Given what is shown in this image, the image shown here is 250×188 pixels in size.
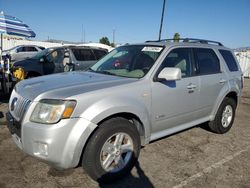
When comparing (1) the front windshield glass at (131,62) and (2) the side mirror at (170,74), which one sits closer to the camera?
(2) the side mirror at (170,74)

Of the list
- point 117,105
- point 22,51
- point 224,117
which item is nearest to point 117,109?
point 117,105

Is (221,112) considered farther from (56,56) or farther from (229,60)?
(56,56)

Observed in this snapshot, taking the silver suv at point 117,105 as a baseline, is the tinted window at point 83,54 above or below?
above

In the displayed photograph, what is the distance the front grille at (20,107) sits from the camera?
109 inches

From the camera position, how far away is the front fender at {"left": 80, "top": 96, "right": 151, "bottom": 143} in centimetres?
267

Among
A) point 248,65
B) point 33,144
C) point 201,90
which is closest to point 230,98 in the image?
point 201,90

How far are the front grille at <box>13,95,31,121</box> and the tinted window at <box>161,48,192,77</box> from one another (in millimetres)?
2051

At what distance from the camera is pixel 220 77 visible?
4.53 metres

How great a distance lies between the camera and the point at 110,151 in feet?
9.76

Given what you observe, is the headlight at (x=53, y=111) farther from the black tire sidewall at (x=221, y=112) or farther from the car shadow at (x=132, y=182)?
the black tire sidewall at (x=221, y=112)

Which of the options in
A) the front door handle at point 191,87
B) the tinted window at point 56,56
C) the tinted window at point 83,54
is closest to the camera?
the front door handle at point 191,87

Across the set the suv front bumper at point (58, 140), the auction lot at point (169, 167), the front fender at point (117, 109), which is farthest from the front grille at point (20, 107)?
the auction lot at point (169, 167)

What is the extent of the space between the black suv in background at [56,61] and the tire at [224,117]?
5.29m

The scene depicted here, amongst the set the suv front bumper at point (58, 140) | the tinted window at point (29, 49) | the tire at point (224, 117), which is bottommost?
the tire at point (224, 117)
